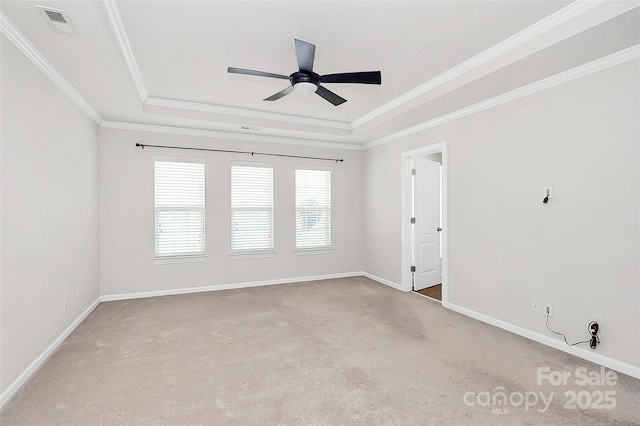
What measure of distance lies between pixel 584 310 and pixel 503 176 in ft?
4.96

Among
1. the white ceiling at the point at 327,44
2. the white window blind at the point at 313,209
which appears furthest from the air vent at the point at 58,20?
the white window blind at the point at 313,209

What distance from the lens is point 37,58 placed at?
2.48 m

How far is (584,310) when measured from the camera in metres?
2.72

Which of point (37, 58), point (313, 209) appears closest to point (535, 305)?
point (313, 209)

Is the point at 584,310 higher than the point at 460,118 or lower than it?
lower

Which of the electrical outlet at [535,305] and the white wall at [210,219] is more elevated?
the white wall at [210,219]

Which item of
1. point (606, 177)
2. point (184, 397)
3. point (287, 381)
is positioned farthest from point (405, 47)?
point (184, 397)

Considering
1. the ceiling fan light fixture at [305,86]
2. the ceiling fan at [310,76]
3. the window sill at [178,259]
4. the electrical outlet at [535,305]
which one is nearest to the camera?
the ceiling fan at [310,76]

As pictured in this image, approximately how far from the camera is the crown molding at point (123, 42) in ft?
6.91

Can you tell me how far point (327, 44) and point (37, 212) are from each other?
293 centimetres

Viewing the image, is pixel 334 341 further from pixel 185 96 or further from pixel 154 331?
pixel 185 96

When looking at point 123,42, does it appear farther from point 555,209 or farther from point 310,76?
point 555,209

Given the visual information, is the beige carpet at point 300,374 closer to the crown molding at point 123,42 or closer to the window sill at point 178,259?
the window sill at point 178,259

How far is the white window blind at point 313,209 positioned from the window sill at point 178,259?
169 cm
